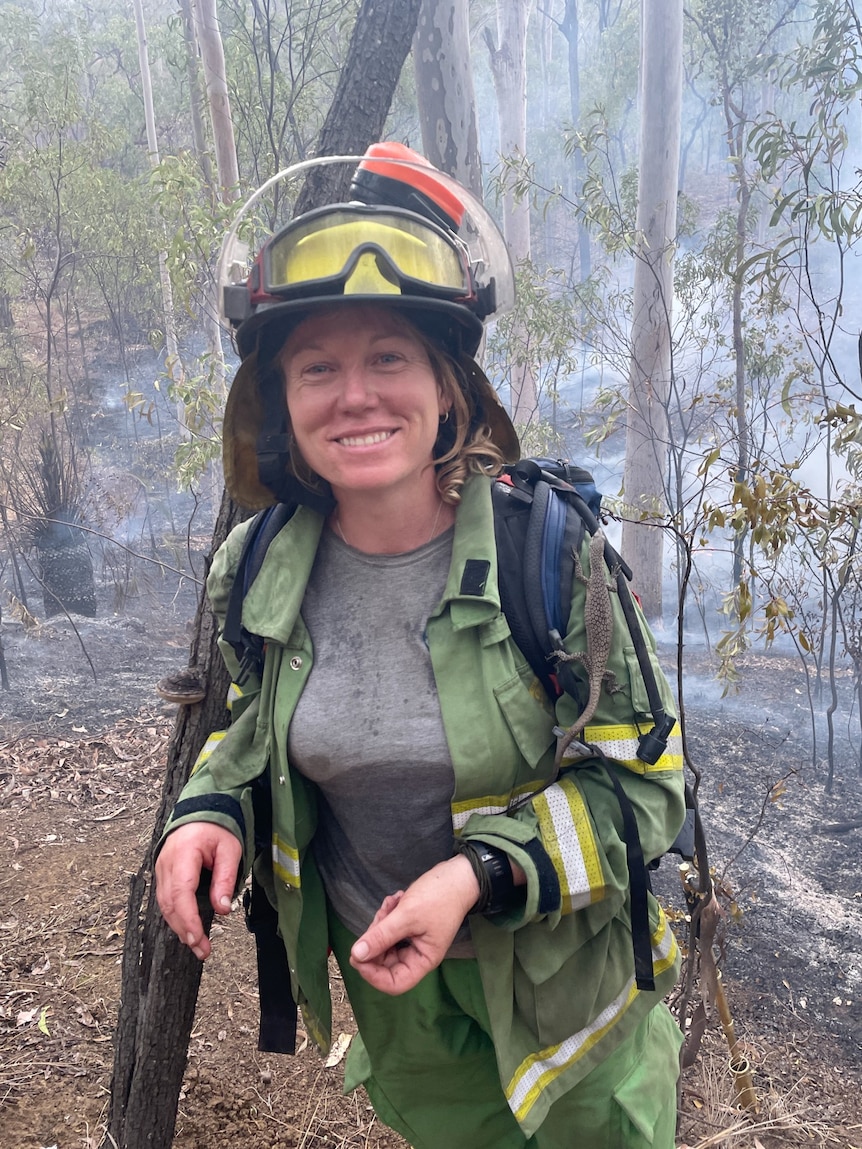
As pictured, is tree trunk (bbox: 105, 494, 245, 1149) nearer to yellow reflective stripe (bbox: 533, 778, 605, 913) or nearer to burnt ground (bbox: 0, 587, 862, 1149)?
burnt ground (bbox: 0, 587, 862, 1149)

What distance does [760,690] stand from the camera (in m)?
6.95

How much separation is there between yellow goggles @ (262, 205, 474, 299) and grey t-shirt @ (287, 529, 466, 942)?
0.41m

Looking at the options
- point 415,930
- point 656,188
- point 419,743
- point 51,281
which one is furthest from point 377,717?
point 51,281

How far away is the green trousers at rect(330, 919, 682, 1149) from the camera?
130 cm

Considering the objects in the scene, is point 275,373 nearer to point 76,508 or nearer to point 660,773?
point 660,773

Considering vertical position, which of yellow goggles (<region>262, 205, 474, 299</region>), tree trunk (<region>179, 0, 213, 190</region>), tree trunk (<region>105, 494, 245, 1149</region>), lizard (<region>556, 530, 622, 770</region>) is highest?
tree trunk (<region>179, 0, 213, 190</region>)

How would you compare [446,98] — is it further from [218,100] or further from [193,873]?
[193,873]

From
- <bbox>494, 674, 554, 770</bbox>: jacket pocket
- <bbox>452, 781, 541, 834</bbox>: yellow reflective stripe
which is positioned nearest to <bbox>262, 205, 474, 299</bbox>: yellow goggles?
<bbox>494, 674, 554, 770</bbox>: jacket pocket

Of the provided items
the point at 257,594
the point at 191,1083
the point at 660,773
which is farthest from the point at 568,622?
the point at 191,1083

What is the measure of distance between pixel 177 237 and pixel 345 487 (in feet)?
15.4

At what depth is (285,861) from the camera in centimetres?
137

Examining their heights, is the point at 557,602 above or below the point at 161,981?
above

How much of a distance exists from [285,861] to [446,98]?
19.0ft

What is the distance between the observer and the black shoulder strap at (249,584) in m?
1.39
